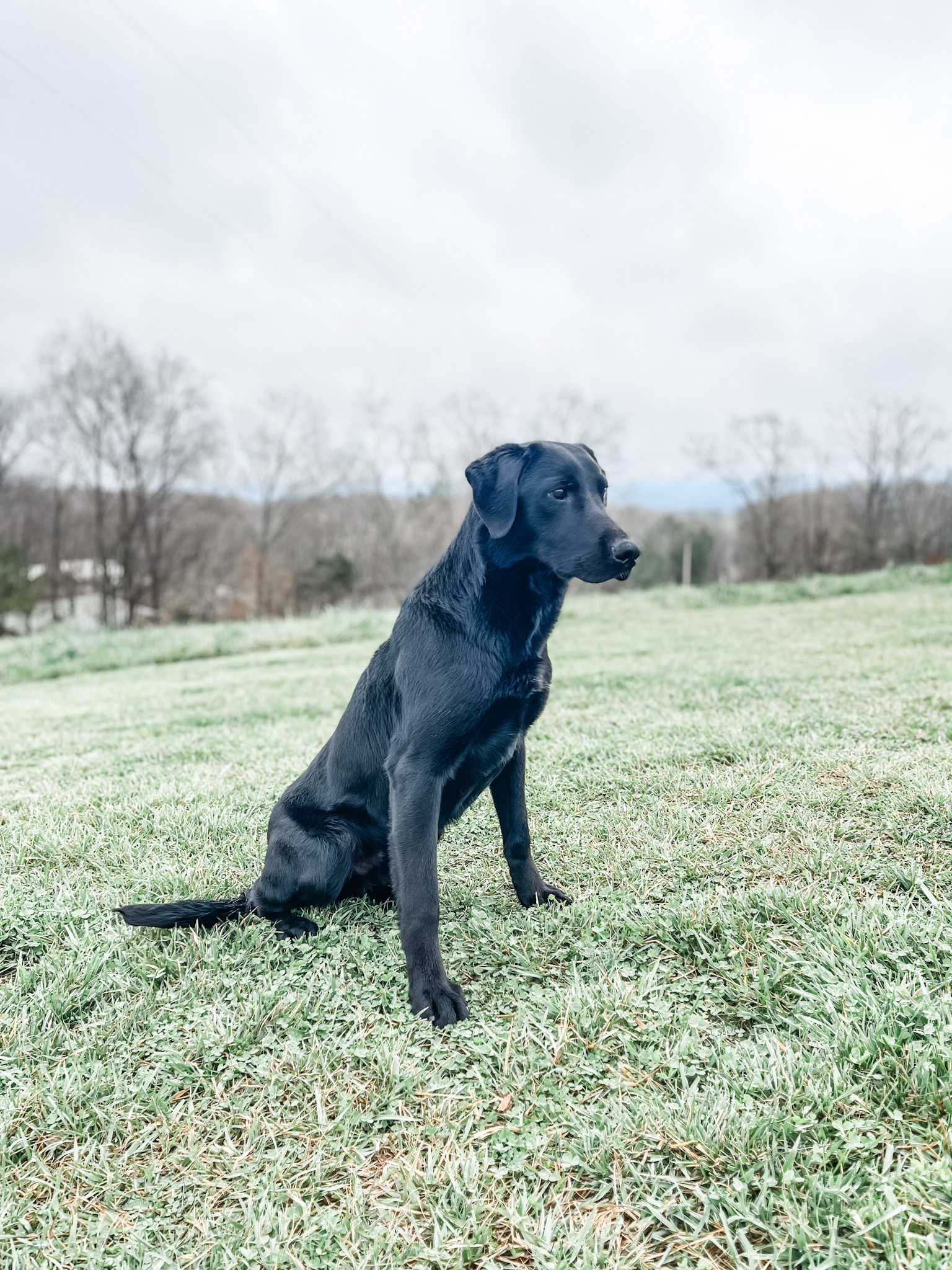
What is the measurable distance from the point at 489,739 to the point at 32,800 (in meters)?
2.77

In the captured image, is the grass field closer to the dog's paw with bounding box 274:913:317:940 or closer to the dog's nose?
the dog's paw with bounding box 274:913:317:940

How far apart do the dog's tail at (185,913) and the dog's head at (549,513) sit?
55.8 inches

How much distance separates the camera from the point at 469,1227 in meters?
1.22

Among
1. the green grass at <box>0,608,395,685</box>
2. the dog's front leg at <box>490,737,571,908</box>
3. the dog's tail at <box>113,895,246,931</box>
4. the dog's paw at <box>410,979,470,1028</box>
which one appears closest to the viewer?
the dog's paw at <box>410,979,470,1028</box>

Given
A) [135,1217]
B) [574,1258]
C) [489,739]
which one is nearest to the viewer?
[574,1258]

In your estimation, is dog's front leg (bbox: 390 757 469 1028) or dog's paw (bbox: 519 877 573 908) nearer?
dog's front leg (bbox: 390 757 469 1028)

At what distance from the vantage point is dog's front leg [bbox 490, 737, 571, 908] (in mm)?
2320

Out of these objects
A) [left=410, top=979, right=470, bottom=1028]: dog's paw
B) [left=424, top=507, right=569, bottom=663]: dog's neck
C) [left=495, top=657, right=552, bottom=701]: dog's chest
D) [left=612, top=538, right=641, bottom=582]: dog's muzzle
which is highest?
[left=612, top=538, right=641, bottom=582]: dog's muzzle

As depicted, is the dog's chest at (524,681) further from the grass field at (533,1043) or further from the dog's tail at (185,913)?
the dog's tail at (185,913)

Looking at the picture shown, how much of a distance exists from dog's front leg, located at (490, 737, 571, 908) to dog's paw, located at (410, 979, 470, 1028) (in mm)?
528

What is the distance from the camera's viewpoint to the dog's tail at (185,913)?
2145 mm

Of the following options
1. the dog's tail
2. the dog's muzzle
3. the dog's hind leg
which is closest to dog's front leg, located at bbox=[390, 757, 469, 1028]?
the dog's hind leg

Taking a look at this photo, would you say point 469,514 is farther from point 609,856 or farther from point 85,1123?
point 85,1123

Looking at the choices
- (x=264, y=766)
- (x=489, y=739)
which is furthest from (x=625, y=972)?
(x=264, y=766)
